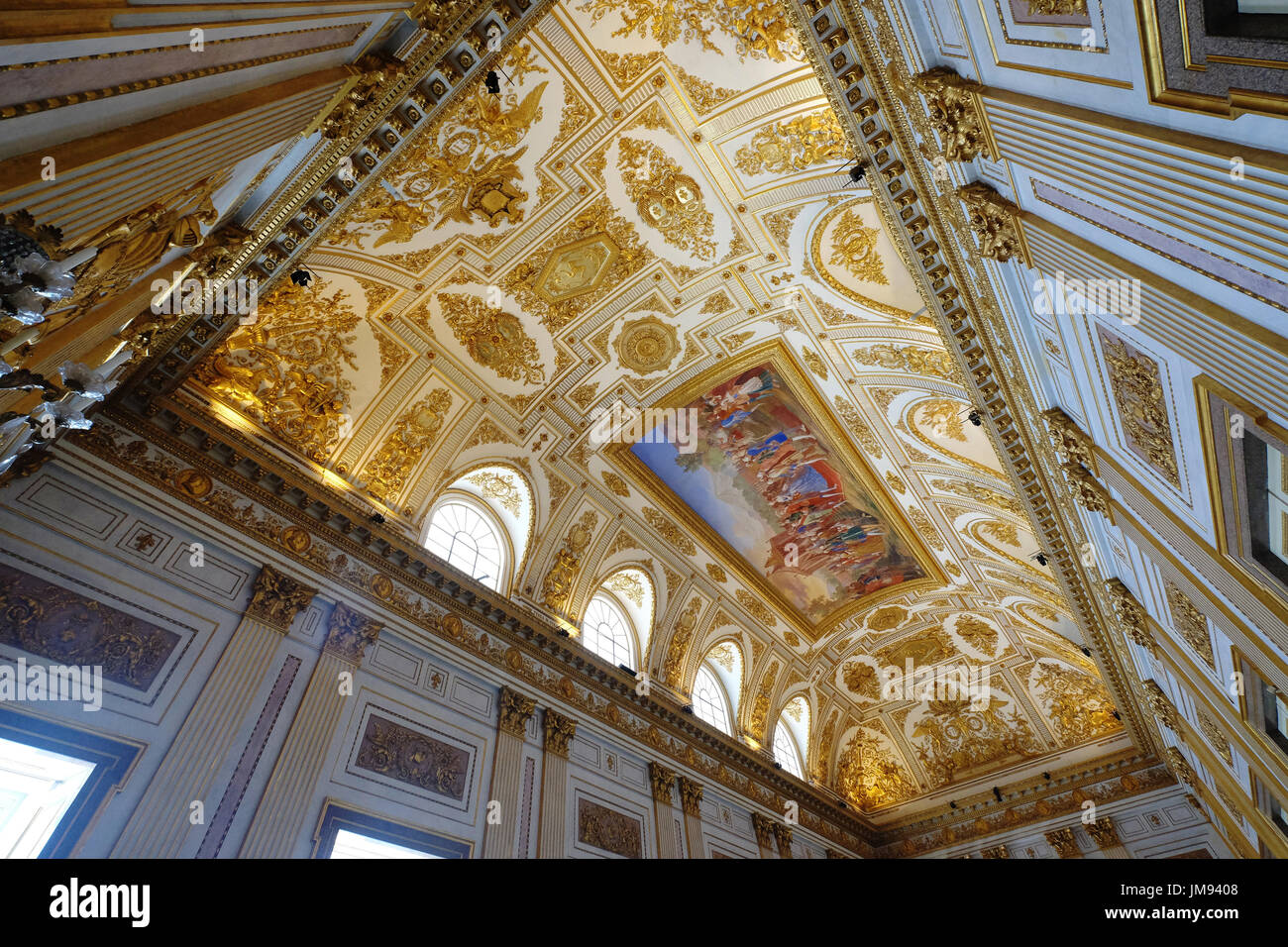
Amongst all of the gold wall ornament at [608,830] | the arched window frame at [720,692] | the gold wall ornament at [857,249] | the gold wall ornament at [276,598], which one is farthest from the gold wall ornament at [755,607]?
the gold wall ornament at [276,598]

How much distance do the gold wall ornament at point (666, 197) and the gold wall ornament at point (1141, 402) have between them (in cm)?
674

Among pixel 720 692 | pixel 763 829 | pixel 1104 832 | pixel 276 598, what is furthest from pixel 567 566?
pixel 1104 832

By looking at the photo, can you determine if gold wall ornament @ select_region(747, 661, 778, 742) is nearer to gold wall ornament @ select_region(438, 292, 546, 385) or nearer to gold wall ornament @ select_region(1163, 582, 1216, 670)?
gold wall ornament @ select_region(438, 292, 546, 385)

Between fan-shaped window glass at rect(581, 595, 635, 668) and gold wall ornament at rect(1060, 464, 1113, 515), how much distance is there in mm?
8747

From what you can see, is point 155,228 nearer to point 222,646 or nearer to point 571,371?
point 222,646

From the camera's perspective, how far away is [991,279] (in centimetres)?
633

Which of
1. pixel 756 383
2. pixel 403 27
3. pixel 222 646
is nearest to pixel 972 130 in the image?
pixel 403 27

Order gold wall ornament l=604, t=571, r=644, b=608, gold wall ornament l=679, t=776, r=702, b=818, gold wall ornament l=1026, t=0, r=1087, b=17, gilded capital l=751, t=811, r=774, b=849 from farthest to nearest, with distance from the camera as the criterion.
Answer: gilded capital l=751, t=811, r=774, b=849 → gold wall ornament l=604, t=571, r=644, b=608 → gold wall ornament l=679, t=776, r=702, b=818 → gold wall ornament l=1026, t=0, r=1087, b=17

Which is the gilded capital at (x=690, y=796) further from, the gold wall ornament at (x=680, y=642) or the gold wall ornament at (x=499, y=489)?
the gold wall ornament at (x=499, y=489)

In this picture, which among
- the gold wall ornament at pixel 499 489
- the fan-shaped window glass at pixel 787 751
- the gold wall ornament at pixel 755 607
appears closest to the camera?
the gold wall ornament at pixel 499 489

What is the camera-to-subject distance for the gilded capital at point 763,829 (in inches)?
592

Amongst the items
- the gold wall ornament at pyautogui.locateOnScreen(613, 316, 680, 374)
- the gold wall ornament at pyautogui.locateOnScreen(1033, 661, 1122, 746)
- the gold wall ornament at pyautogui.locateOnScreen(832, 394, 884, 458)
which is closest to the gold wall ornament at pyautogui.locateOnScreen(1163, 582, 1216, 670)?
the gold wall ornament at pyautogui.locateOnScreen(832, 394, 884, 458)

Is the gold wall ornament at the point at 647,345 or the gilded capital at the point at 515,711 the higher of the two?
the gold wall ornament at the point at 647,345

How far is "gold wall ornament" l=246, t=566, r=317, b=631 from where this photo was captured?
7773 millimetres
